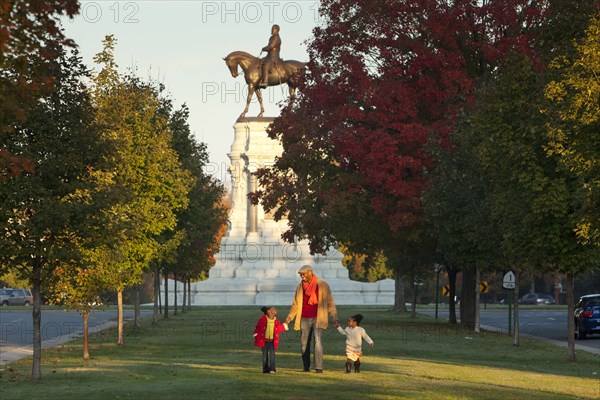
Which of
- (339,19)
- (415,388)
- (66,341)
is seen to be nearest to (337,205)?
(339,19)

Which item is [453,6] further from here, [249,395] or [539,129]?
[249,395]

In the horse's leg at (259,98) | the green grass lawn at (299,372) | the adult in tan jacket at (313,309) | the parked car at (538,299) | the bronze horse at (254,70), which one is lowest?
the parked car at (538,299)

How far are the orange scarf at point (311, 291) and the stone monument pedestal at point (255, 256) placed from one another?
66.7m

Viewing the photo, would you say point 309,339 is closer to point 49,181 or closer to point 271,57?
point 49,181

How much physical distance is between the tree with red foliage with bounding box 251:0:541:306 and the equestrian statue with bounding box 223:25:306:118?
38.2 meters

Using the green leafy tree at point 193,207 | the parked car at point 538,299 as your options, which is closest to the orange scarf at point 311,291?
the green leafy tree at point 193,207

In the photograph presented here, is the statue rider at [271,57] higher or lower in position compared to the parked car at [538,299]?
higher

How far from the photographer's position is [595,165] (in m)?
22.5

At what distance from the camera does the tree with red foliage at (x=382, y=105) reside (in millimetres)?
45938

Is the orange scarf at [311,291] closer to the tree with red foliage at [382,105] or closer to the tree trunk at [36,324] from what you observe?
the tree trunk at [36,324]

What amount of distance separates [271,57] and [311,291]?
219 ft

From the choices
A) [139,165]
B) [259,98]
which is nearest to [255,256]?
[259,98]

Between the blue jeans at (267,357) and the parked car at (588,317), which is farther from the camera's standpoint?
the parked car at (588,317)

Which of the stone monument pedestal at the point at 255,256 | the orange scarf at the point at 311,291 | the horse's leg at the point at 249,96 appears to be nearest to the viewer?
the orange scarf at the point at 311,291
